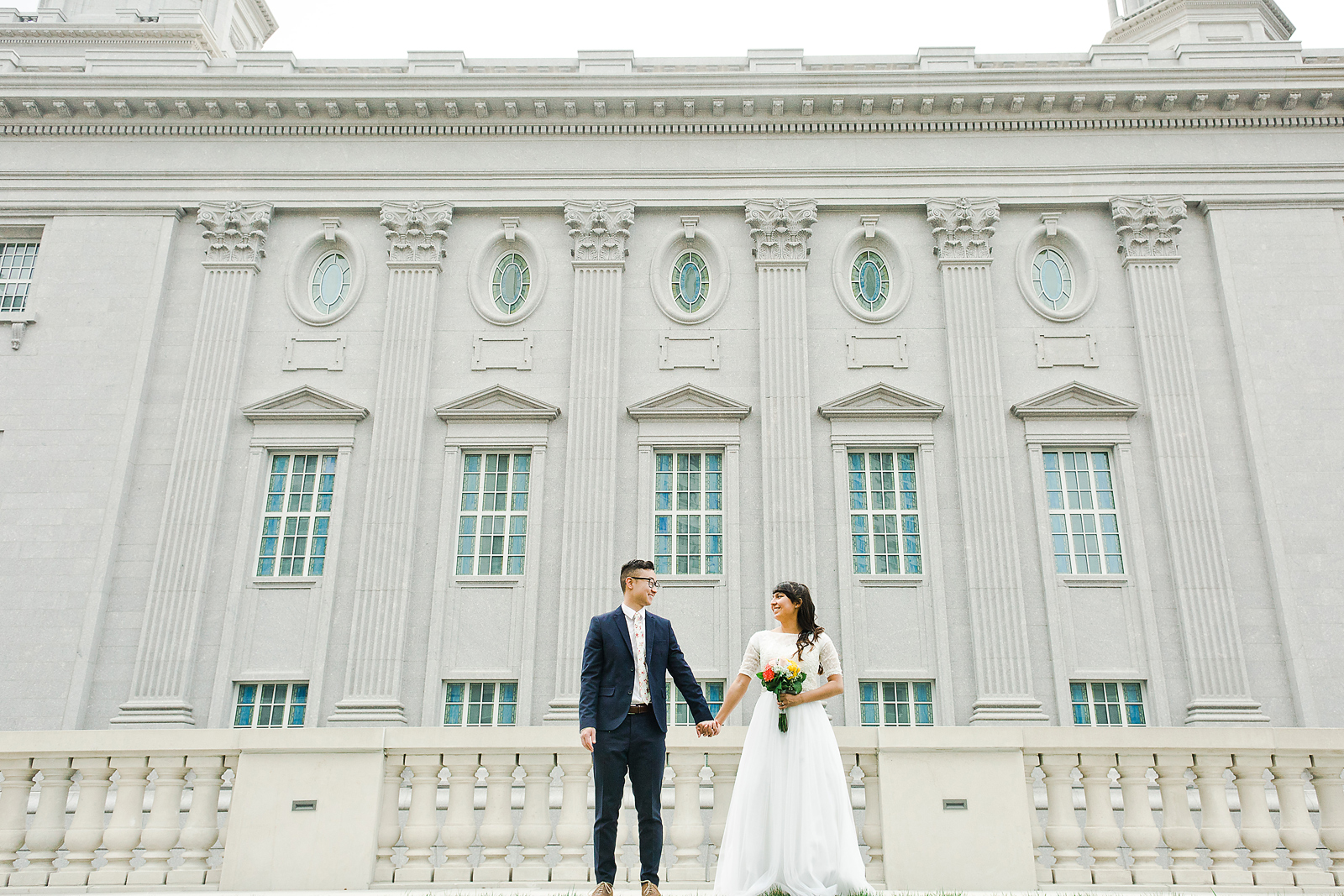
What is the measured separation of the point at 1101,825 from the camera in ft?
26.3

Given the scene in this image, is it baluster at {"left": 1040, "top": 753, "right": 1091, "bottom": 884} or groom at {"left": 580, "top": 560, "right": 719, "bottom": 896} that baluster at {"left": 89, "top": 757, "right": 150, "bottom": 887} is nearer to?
groom at {"left": 580, "top": 560, "right": 719, "bottom": 896}

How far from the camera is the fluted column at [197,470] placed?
58.9 feet

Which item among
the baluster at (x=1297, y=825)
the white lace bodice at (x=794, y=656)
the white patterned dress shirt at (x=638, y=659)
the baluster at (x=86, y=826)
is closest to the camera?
the white patterned dress shirt at (x=638, y=659)

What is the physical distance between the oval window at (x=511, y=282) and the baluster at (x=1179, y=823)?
629 inches

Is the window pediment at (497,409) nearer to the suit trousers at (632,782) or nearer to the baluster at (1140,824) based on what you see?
the suit trousers at (632,782)

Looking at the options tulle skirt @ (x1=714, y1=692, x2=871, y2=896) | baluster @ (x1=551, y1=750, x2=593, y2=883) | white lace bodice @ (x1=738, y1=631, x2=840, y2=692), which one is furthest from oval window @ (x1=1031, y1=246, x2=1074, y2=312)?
baluster @ (x1=551, y1=750, x2=593, y2=883)

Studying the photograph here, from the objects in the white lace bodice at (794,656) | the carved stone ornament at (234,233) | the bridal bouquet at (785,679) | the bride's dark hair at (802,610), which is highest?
the carved stone ornament at (234,233)

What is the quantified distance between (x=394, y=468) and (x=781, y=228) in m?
9.71

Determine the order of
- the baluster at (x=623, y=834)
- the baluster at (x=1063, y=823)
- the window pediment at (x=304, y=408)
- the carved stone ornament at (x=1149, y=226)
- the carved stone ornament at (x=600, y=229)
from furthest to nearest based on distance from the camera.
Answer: the carved stone ornament at (x=600, y=229)
the carved stone ornament at (x=1149, y=226)
the window pediment at (x=304, y=408)
the baluster at (x=623, y=834)
the baluster at (x=1063, y=823)

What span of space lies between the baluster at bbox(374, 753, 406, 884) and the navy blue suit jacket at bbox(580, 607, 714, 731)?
2.33 meters

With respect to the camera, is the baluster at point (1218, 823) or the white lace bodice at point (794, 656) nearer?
the white lace bodice at point (794, 656)

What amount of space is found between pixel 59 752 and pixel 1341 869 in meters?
11.0

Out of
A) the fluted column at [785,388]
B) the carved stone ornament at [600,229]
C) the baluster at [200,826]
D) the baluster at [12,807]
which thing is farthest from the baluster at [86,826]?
the carved stone ornament at [600,229]

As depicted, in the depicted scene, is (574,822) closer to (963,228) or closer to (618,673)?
(618,673)
